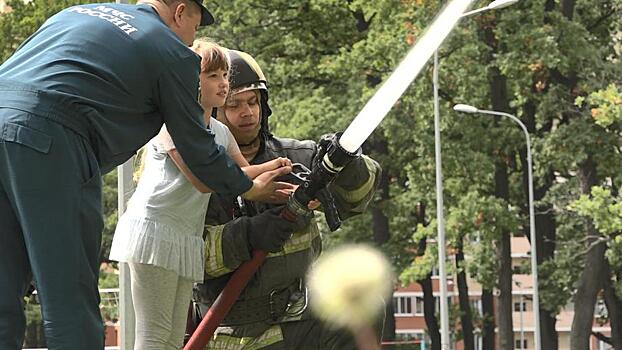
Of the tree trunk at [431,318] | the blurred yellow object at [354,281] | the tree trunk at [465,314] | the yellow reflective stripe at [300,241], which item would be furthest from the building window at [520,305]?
the blurred yellow object at [354,281]

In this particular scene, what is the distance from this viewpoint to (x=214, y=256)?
191 inches

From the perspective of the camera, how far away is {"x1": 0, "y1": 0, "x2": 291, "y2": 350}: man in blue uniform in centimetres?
389

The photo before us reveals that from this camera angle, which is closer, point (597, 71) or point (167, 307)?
point (167, 307)

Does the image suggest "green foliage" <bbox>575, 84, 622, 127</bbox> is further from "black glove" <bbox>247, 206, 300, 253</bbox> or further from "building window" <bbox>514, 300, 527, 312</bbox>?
"building window" <bbox>514, 300, 527, 312</bbox>

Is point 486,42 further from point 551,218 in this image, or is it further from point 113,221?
point 113,221

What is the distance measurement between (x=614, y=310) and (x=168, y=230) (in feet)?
104

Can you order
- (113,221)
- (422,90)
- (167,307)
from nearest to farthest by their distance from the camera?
(167,307) → (422,90) → (113,221)

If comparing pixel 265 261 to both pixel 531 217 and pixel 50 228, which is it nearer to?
pixel 50 228

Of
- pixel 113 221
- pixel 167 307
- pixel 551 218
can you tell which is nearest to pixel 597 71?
pixel 551 218

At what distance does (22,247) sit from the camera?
3992 mm

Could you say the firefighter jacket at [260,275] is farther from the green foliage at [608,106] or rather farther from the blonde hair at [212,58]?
the green foliage at [608,106]

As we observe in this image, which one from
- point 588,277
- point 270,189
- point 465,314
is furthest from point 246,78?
point 465,314

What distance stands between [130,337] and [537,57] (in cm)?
2422

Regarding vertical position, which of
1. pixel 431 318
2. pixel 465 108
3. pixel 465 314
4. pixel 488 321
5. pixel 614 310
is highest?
pixel 465 108
